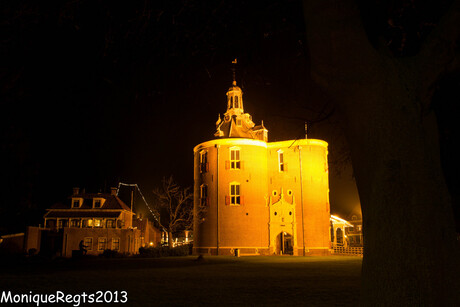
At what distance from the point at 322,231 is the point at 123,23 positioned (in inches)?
1257

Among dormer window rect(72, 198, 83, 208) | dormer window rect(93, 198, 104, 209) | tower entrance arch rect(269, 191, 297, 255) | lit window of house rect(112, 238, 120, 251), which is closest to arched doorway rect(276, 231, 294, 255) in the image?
tower entrance arch rect(269, 191, 297, 255)

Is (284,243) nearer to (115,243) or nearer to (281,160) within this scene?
(281,160)

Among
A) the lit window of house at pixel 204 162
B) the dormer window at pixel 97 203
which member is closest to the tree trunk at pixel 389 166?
the lit window of house at pixel 204 162

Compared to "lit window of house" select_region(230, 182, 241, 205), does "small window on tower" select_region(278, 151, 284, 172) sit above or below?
above

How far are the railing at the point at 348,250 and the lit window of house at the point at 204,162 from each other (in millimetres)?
14426

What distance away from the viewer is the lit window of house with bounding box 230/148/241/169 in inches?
1510

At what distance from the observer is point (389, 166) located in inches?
195

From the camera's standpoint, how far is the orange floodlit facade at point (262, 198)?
37062 millimetres

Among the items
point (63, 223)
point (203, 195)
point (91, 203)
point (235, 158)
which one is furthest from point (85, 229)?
point (235, 158)

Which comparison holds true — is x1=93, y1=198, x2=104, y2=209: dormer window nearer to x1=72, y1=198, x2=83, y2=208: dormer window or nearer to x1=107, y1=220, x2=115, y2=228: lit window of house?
x1=72, y1=198, x2=83, y2=208: dormer window

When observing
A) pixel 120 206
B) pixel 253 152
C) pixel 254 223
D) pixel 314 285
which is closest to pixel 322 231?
pixel 254 223

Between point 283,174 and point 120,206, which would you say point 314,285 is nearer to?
point 283,174

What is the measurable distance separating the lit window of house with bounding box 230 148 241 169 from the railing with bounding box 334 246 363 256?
1219 centimetres

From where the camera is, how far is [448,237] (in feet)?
16.4
